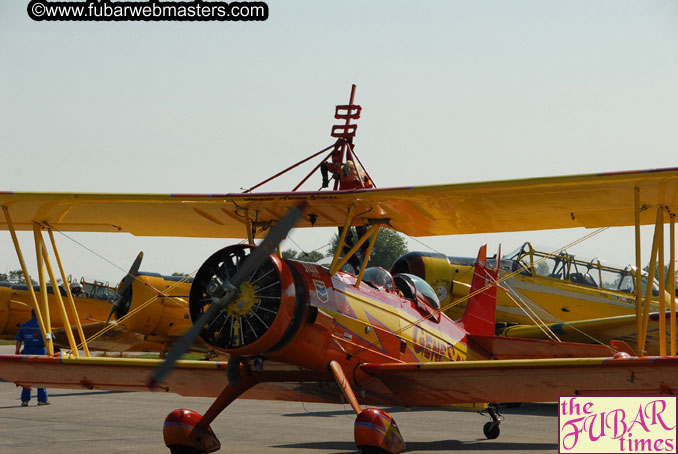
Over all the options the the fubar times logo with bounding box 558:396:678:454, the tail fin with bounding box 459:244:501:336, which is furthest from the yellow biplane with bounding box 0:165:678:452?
the tail fin with bounding box 459:244:501:336

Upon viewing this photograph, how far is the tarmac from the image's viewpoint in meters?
9.81

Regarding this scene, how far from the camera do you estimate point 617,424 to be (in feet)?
25.8

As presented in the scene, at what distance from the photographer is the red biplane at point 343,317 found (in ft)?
26.9

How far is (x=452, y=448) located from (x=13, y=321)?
18.4 meters

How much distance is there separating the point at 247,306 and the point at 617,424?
146 inches

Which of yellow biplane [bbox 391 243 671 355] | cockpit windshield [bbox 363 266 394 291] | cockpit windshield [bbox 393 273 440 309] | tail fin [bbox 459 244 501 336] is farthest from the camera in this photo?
yellow biplane [bbox 391 243 671 355]

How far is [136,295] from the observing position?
68.5 ft

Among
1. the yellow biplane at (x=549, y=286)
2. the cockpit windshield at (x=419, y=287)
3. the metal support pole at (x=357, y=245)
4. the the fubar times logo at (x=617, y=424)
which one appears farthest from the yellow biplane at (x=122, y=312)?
the the fubar times logo at (x=617, y=424)

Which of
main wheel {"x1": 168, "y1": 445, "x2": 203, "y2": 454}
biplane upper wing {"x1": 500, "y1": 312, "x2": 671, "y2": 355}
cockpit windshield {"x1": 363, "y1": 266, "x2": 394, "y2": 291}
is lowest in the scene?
main wheel {"x1": 168, "y1": 445, "x2": 203, "y2": 454}

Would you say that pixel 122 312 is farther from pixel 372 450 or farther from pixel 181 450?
pixel 372 450

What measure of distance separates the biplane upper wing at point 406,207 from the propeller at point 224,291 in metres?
1.08

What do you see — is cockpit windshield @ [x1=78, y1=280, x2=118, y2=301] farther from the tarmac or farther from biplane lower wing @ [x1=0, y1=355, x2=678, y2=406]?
biplane lower wing @ [x1=0, y1=355, x2=678, y2=406]

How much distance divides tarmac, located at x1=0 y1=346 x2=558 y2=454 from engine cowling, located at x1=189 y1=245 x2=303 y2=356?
174 centimetres

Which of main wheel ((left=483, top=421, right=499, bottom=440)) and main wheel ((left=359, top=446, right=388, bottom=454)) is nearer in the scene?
main wheel ((left=359, top=446, right=388, bottom=454))
